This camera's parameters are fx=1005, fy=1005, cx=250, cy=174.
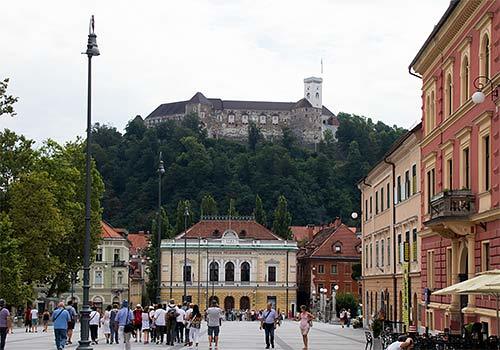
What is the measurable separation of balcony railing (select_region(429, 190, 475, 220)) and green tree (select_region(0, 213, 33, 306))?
27950mm

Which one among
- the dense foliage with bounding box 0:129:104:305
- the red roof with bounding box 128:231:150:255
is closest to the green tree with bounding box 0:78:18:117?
the dense foliage with bounding box 0:129:104:305

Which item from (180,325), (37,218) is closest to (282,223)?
(37,218)

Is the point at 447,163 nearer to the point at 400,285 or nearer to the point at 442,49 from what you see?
the point at 442,49

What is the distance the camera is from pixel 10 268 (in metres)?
54.8

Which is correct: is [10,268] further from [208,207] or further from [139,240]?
[139,240]

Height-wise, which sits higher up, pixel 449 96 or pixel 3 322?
pixel 449 96

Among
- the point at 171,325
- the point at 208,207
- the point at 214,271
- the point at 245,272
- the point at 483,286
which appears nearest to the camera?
the point at 483,286

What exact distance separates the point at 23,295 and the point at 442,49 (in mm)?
31018

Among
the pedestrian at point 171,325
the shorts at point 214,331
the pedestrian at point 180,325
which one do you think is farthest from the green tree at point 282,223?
the shorts at point 214,331

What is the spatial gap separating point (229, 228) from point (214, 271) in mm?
5839

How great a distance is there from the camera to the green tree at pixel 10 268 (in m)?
53.0

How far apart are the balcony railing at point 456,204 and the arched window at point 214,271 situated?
85133 mm

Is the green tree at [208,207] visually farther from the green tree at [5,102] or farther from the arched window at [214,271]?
the green tree at [5,102]

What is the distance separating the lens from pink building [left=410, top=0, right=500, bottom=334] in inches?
1107
